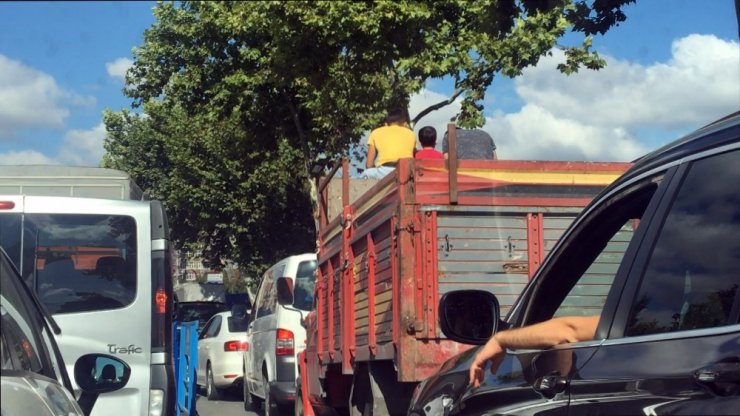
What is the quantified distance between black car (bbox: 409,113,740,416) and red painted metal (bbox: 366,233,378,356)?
3043 mm

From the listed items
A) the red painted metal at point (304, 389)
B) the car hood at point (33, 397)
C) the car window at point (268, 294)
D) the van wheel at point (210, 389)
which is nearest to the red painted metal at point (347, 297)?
the red painted metal at point (304, 389)

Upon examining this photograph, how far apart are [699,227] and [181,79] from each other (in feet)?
29.5

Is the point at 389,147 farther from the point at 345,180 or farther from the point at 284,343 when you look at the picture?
the point at 284,343

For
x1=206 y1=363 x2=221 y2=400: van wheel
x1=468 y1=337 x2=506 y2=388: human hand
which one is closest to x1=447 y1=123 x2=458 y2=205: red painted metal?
x1=468 y1=337 x2=506 y2=388: human hand

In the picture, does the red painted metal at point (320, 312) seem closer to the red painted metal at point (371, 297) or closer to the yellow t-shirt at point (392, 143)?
the yellow t-shirt at point (392, 143)

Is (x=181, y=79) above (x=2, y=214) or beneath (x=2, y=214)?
above

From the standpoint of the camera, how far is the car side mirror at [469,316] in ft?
11.6

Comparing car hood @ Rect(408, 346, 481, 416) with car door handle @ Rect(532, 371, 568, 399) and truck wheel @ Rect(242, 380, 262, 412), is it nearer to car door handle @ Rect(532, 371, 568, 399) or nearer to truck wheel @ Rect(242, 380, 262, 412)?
car door handle @ Rect(532, 371, 568, 399)

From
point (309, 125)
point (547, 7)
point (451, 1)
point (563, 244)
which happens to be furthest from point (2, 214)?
point (309, 125)

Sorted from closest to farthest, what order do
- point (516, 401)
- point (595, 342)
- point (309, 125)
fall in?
point (595, 342) → point (516, 401) → point (309, 125)

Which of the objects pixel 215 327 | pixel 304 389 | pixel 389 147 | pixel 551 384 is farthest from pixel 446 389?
pixel 215 327

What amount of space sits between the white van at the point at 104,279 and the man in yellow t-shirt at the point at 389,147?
7.31ft

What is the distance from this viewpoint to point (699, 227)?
2.65 meters

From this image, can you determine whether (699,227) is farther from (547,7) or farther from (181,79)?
(181,79)
